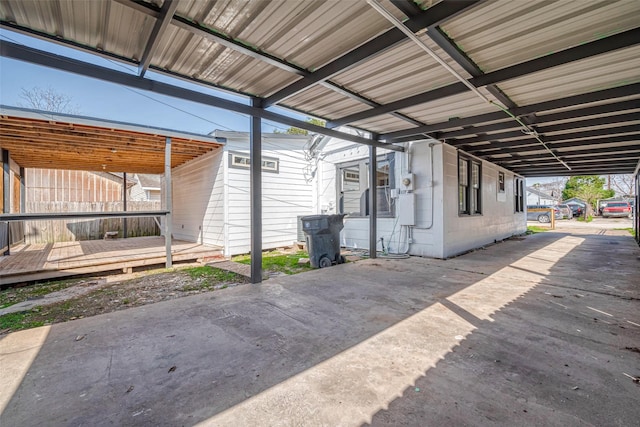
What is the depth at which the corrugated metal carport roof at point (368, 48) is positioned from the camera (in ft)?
7.85

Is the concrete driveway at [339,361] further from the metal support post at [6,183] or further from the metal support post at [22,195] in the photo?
the metal support post at [22,195]

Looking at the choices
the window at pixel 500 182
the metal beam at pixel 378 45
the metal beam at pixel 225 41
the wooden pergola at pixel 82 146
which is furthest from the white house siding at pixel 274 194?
the window at pixel 500 182

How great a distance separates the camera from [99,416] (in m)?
1.63

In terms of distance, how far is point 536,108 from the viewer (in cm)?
436

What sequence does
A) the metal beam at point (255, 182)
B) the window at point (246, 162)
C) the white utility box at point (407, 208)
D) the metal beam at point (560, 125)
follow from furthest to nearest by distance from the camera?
the window at point (246, 162), the white utility box at point (407, 208), the metal beam at point (560, 125), the metal beam at point (255, 182)

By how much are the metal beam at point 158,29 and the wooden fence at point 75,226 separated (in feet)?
31.8

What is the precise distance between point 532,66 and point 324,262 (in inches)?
177

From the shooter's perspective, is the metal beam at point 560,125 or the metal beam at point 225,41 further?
the metal beam at point 560,125

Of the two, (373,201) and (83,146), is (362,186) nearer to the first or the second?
(373,201)

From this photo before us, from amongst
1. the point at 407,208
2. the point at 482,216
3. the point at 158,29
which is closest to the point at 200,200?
the point at 407,208

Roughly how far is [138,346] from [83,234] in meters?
10.4

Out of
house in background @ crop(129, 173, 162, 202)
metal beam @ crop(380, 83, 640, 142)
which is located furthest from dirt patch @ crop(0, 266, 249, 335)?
house in background @ crop(129, 173, 162, 202)

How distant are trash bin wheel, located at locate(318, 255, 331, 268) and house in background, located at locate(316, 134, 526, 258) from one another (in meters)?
2.15

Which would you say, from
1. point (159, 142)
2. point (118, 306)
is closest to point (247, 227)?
point (159, 142)
